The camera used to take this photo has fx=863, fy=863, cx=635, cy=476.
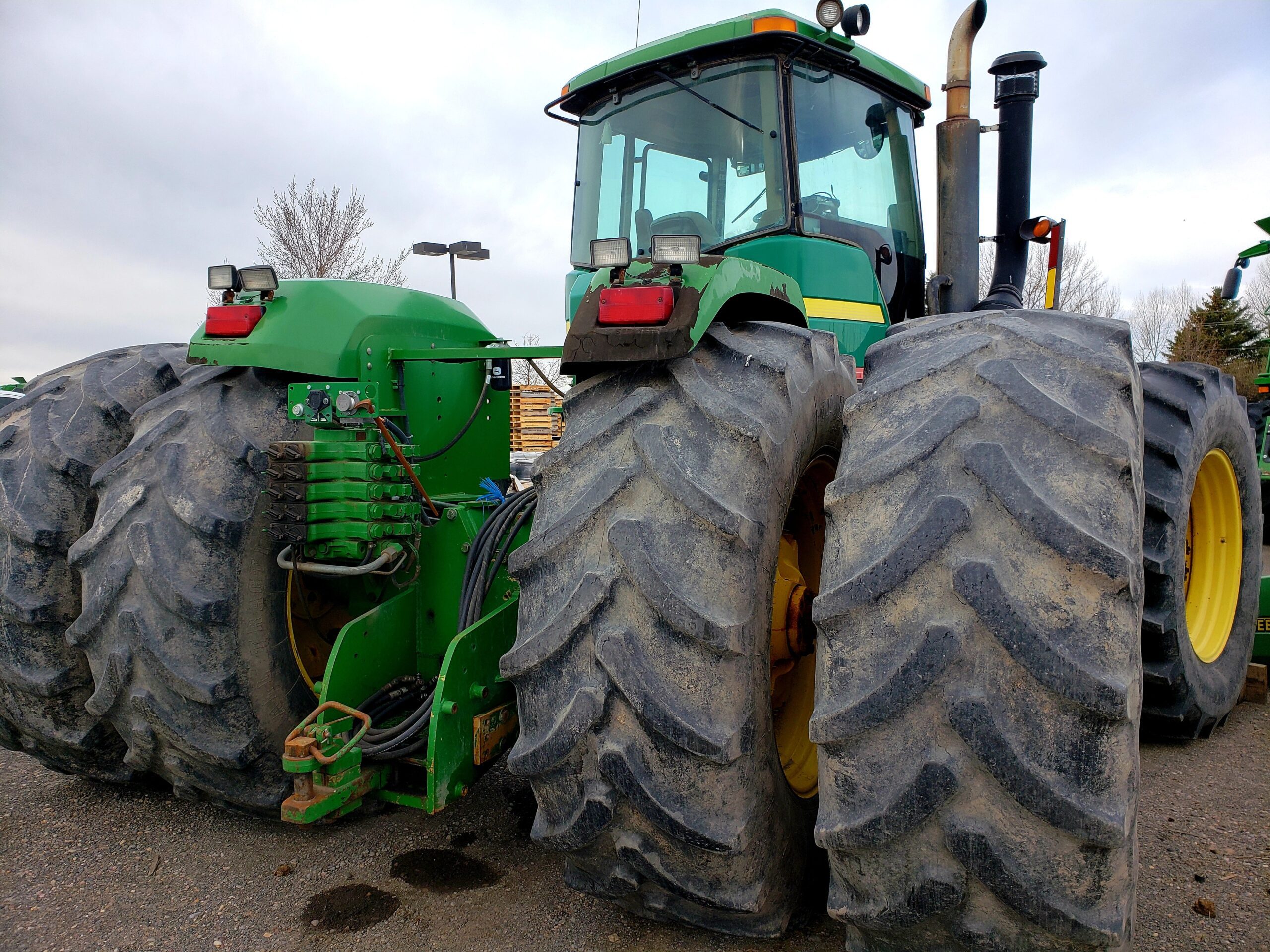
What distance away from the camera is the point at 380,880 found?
2.51m

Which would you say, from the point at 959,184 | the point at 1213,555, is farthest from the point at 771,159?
the point at 1213,555

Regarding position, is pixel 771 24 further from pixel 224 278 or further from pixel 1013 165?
pixel 224 278

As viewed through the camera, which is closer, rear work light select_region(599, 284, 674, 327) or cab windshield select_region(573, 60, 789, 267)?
rear work light select_region(599, 284, 674, 327)

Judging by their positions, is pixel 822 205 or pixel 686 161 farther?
pixel 686 161

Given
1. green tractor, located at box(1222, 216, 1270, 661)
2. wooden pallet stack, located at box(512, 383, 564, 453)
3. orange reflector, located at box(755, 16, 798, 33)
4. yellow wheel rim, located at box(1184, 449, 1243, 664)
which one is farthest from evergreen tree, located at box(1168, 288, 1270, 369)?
orange reflector, located at box(755, 16, 798, 33)

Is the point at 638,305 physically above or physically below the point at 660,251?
below

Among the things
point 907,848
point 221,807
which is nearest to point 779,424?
point 907,848

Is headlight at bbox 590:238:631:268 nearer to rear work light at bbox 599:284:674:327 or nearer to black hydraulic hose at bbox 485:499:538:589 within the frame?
rear work light at bbox 599:284:674:327

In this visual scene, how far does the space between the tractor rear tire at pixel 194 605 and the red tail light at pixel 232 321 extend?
6.9 inches

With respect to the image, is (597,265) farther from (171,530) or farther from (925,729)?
(171,530)

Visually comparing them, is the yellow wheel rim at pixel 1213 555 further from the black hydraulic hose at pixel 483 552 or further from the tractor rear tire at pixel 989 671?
A: the black hydraulic hose at pixel 483 552

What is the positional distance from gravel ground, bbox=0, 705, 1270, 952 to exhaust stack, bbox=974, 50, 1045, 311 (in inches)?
83.9

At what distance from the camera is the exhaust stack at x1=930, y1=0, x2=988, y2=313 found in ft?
11.2

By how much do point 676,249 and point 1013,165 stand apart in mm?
2472
